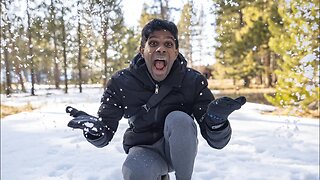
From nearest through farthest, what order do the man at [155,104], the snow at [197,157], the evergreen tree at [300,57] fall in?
the man at [155,104]
the snow at [197,157]
the evergreen tree at [300,57]

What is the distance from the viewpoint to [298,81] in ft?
26.5

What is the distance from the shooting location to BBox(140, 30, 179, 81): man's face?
193cm

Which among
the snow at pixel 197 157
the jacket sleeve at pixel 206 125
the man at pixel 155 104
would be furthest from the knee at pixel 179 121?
the snow at pixel 197 157

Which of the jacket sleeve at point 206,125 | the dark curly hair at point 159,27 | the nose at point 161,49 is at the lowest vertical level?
the jacket sleeve at point 206,125

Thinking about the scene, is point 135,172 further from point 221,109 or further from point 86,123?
point 221,109

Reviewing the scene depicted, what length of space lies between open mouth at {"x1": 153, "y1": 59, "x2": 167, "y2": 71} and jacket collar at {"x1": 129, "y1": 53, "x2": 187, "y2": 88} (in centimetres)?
12

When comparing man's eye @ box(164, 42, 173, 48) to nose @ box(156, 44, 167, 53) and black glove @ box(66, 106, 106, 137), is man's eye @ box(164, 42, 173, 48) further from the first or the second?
black glove @ box(66, 106, 106, 137)

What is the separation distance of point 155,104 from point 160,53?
335mm

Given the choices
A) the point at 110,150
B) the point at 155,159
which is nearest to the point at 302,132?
the point at 110,150

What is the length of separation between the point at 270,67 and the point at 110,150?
15794mm

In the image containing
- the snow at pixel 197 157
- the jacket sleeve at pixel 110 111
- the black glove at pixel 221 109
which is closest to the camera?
the black glove at pixel 221 109

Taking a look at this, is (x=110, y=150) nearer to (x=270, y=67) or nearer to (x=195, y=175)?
(x=195, y=175)

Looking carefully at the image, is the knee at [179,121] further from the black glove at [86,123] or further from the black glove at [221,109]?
the black glove at [86,123]

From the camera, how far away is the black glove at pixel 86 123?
1.69 meters
